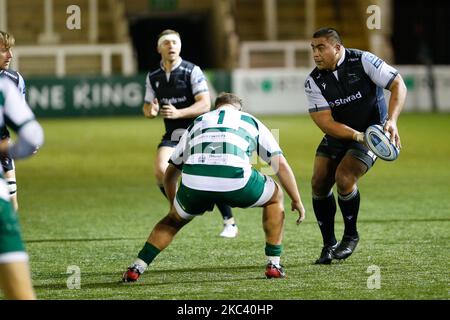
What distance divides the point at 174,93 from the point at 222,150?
319 centimetres

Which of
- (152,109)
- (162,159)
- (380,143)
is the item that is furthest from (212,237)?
(380,143)

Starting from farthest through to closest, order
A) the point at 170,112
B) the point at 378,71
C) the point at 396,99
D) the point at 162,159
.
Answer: the point at 162,159 → the point at 170,112 → the point at 378,71 → the point at 396,99

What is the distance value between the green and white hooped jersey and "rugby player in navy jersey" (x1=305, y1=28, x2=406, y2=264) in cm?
115

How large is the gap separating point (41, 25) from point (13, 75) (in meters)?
25.5

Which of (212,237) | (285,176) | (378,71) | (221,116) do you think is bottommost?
(212,237)

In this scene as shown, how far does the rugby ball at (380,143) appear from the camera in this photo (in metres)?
8.23

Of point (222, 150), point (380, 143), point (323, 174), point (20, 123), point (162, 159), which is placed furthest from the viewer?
point (162, 159)

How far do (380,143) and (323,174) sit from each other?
0.74 meters

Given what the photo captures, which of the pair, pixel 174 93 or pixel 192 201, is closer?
pixel 192 201

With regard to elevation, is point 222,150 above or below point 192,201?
above

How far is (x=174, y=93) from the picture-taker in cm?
1052

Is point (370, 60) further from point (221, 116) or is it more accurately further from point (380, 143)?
point (221, 116)
